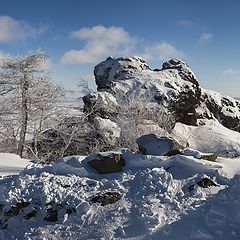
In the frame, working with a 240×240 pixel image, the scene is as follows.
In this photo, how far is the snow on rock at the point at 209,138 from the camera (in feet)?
128

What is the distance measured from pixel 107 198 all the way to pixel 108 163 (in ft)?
5.34

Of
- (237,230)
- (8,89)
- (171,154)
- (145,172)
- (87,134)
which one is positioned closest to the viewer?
(237,230)

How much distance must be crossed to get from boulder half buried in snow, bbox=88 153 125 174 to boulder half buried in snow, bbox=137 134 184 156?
4.28ft

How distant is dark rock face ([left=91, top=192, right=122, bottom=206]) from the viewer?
866 cm

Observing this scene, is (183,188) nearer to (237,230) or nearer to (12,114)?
(237,230)

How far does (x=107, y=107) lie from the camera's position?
121 ft

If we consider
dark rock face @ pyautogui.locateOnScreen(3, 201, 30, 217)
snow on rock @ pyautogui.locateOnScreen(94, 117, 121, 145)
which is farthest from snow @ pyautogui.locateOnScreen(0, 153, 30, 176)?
snow on rock @ pyautogui.locateOnScreen(94, 117, 121, 145)

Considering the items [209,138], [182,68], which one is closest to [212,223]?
[209,138]

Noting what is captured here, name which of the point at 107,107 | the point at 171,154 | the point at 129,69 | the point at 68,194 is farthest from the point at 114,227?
the point at 129,69

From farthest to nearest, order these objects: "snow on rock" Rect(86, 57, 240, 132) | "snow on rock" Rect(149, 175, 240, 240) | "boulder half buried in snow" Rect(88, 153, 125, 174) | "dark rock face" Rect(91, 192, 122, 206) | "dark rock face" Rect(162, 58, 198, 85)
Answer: "dark rock face" Rect(162, 58, 198, 85), "snow on rock" Rect(86, 57, 240, 132), "boulder half buried in snow" Rect(88, 153, 125, 174), "dark rock face" Rect(91, 192, 122, 206), "snow on rock" Rect(149, 175, 240, 240)

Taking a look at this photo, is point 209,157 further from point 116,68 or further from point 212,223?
point 116,68

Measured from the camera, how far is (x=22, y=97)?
1140 inches

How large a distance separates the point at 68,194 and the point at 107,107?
1107 inches

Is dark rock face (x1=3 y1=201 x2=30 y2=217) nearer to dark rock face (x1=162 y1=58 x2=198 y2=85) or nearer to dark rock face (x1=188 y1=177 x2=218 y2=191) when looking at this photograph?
dark rock face (x1=188 y1=177 x2=218 y2=191)
